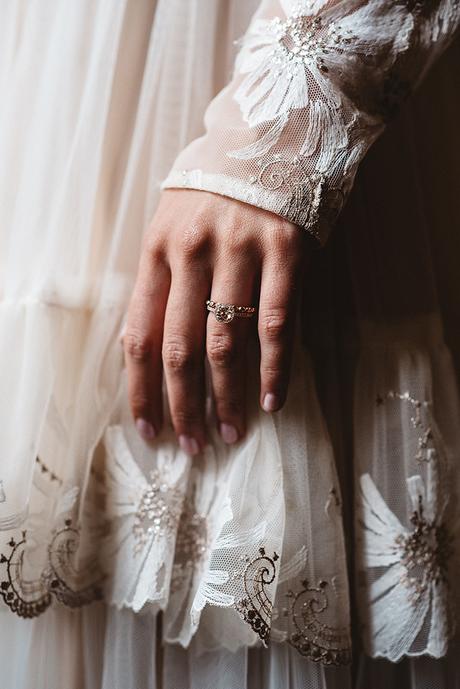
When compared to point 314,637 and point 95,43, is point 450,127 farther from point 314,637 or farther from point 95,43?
point 314,637

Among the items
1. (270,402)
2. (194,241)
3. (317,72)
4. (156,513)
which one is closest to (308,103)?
(317,72)

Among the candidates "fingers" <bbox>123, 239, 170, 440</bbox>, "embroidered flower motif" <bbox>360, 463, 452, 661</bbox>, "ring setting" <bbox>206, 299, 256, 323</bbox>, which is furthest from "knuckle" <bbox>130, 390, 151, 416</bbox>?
"embroidered flower motif" <bbox>360, 463, 452, 661</bbox>

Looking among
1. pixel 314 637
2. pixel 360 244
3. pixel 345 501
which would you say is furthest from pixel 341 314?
pixel 314 637

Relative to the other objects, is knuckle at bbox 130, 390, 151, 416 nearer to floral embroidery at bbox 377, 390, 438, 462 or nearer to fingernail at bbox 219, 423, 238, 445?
fingernail at bbox 219, 423, 238, 445

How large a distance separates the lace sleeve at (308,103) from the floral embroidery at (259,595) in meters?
0.27

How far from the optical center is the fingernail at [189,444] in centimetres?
53

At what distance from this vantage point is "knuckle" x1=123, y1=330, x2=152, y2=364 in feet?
1.68

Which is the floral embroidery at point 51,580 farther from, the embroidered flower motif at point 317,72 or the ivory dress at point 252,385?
the embroidered flower motif at point 317,72

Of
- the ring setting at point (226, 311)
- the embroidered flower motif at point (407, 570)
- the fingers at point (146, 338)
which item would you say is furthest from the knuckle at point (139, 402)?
the embroidered flower motif at point (407, 570)

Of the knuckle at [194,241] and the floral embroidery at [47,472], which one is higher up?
the knuckle at [194,241]

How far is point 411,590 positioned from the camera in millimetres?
505

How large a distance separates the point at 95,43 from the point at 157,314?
0.26 metres

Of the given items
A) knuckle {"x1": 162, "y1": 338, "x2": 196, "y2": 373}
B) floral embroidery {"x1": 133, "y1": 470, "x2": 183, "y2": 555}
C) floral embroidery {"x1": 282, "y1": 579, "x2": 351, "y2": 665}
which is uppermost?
knuckle {"x1": 162, "y1": 338, "x2": 196, "y2": 373}

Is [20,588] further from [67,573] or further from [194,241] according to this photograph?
[194,241]
